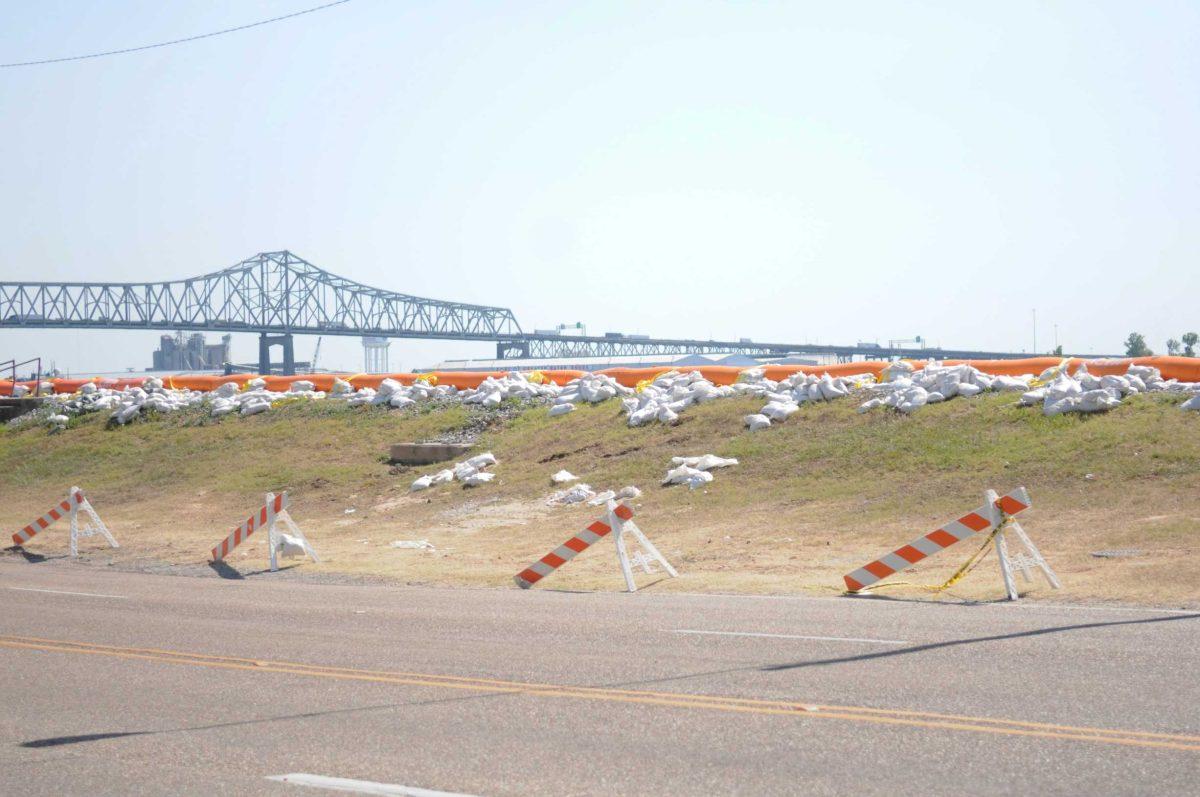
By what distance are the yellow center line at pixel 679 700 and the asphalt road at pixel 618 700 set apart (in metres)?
0.03

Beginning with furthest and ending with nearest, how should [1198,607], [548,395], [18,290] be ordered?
[18,290], [548,395], [1198,607]

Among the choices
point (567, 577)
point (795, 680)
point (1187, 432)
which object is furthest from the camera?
point (1187, 432)

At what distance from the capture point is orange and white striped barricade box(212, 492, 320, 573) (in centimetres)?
1939

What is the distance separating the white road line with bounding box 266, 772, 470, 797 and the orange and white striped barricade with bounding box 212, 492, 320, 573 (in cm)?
1251

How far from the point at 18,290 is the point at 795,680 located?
144148 mm

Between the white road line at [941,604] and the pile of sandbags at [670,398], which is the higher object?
the pile of sandbags at [670,398]

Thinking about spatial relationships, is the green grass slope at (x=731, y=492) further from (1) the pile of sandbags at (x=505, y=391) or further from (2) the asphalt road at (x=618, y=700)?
(2) the asphalt road at (x=618, y=700)

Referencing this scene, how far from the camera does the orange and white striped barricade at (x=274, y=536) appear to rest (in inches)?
763

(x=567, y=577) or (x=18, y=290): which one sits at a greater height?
(x=18, y=290)

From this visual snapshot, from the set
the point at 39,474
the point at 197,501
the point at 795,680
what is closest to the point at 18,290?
the point at 39,474

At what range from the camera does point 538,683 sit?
9242 mm

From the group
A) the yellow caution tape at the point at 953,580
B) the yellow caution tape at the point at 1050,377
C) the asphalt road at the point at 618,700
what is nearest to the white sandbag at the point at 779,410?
the yellow caution tape at the point at 1050,377

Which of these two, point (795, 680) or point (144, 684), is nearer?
point (795, 680)

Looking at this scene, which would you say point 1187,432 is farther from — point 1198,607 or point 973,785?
point 973,785
